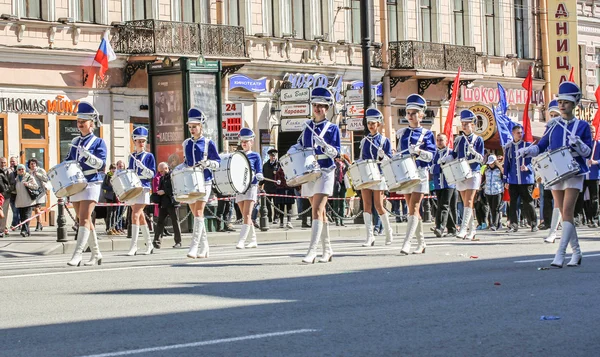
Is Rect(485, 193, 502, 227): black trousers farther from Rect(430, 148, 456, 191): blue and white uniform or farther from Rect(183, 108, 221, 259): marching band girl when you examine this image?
Rect(183, 108, 221, 259): marching band girl

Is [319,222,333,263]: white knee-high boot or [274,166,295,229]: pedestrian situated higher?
[274,166,295,229]: pedestrian

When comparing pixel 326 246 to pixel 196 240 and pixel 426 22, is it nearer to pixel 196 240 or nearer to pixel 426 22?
pixel 196 240

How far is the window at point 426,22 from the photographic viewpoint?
45.9 m

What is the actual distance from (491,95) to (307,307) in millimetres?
38796

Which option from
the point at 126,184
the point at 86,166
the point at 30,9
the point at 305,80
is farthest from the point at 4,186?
the point at 305,80

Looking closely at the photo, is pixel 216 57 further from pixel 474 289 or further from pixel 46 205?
pixel 474 289

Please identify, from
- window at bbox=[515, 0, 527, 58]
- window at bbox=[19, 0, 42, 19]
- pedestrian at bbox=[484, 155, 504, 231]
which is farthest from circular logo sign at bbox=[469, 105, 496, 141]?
window at bbox=[19, 0, 42, 19]

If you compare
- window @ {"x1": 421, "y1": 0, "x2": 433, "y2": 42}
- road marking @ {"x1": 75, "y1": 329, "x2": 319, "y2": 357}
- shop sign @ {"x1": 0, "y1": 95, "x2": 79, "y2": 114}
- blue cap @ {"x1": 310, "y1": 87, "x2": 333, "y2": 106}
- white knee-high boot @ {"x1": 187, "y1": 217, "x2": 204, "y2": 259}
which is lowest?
road marking @ {"x1": 75, "y1": 329, "x2": 319, "y2": 357}

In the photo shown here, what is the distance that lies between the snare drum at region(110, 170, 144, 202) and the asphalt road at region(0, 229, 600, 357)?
2169 millimetres

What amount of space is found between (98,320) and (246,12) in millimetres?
29448

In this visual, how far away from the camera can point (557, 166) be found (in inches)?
552

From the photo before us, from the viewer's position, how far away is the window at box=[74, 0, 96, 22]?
34094 millimetres

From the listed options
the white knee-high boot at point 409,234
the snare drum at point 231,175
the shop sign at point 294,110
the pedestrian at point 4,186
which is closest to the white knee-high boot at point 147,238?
the snare drum at point 231,175

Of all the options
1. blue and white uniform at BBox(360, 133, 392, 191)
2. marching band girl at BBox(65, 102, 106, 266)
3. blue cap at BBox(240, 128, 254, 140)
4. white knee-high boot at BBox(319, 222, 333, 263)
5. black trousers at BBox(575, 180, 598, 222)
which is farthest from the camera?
black trousers at BBox(575, 180, 598, 222)
